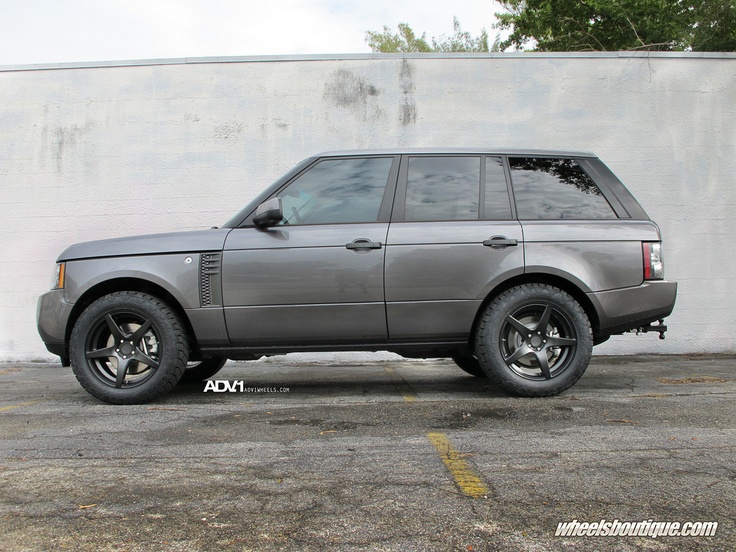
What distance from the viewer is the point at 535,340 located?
13.6ft

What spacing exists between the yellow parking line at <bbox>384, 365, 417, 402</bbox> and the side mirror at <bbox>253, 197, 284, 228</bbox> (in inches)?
59.4

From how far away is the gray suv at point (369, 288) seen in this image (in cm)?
412

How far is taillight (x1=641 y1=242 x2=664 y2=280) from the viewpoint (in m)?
4.21

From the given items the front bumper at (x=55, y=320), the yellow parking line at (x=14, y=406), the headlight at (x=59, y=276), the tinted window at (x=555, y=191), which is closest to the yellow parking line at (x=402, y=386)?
the tinted window at (x=555, y=191)

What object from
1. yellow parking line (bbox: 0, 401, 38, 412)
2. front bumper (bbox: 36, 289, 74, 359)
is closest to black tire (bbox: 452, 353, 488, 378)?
front bumper (bbox: 36, 289, 74, 359)

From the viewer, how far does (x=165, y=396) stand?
4.58 m

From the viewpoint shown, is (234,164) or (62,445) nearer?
(62,445)

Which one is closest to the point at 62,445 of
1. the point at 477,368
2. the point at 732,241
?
the point at 477,368

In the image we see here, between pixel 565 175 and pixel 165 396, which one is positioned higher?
pixel 565 175

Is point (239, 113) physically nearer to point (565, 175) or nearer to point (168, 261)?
point (168, 261)

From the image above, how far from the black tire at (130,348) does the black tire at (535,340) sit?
81.3 inches

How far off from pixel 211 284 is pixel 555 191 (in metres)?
2.50

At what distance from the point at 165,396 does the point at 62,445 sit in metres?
1.57

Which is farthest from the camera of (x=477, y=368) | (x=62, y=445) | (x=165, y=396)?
(x=477, y=368)
